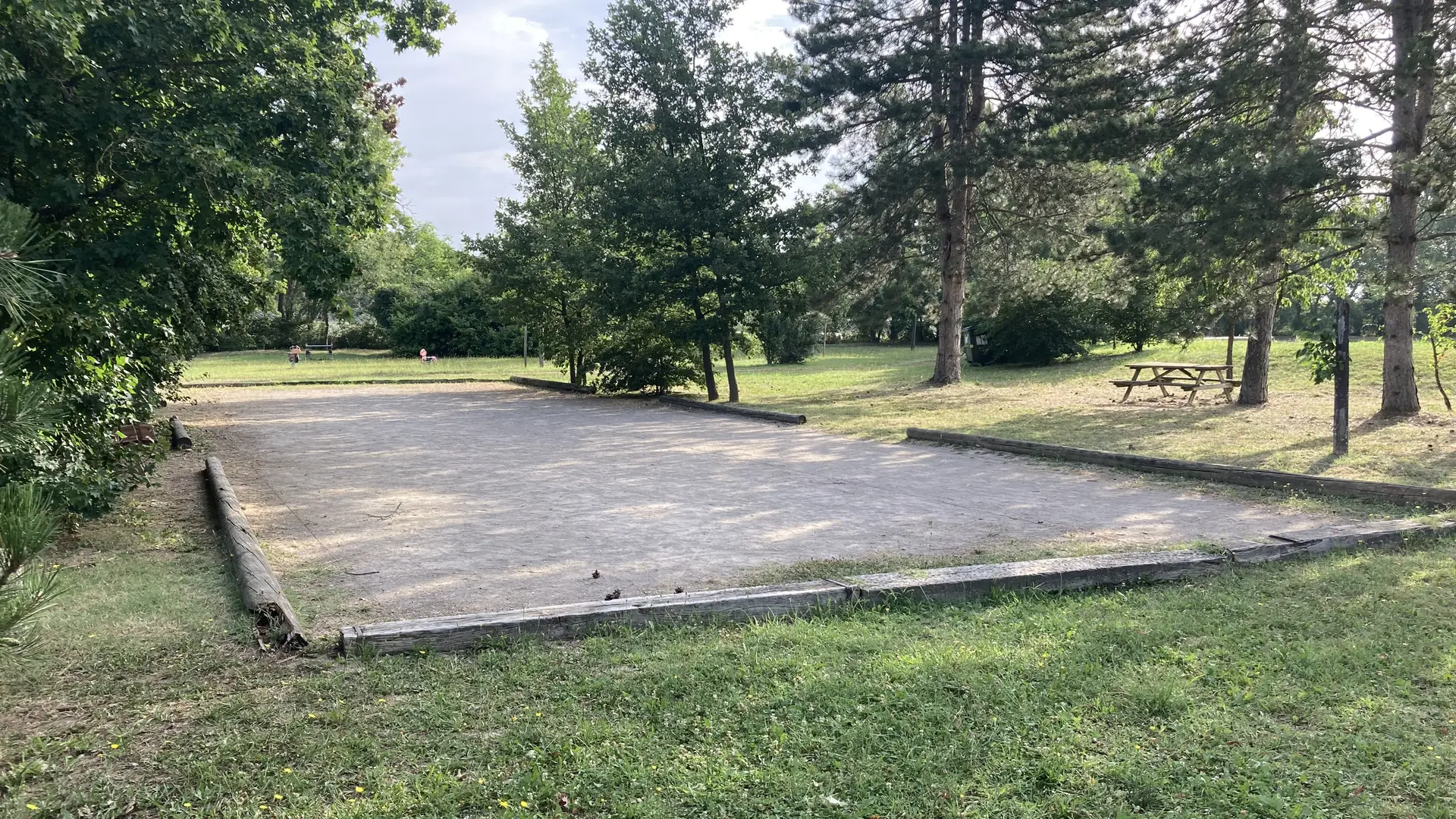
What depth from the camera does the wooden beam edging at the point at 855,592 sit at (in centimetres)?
441

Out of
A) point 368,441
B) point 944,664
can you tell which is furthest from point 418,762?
point 368,441

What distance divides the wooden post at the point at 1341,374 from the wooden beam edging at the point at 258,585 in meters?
10.2

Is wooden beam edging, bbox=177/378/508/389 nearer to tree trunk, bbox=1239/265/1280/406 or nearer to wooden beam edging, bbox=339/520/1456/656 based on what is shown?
tree trunk, bbox=1239/265/1280/406

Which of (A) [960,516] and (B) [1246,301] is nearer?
(A) [960,516]

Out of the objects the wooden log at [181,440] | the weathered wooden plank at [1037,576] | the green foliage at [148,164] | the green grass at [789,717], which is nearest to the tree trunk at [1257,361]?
the weathered wooden plank at [1037,576]

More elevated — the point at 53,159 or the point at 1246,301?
the point at 53,159

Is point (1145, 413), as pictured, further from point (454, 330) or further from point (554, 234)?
point (454, 330)

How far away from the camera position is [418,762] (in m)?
3.24

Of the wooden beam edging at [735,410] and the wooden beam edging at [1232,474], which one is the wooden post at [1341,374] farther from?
the wooden beam edging at [735,410]

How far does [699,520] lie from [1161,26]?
13287 millimetres

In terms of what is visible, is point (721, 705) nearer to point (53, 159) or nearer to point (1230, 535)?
point (1230, 535)

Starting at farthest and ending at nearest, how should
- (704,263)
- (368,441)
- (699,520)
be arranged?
(704,263)
(368,441)
(699,520)

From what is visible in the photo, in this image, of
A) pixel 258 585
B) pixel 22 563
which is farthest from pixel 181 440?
pixel 22 563

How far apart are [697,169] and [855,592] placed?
14.5 meters
